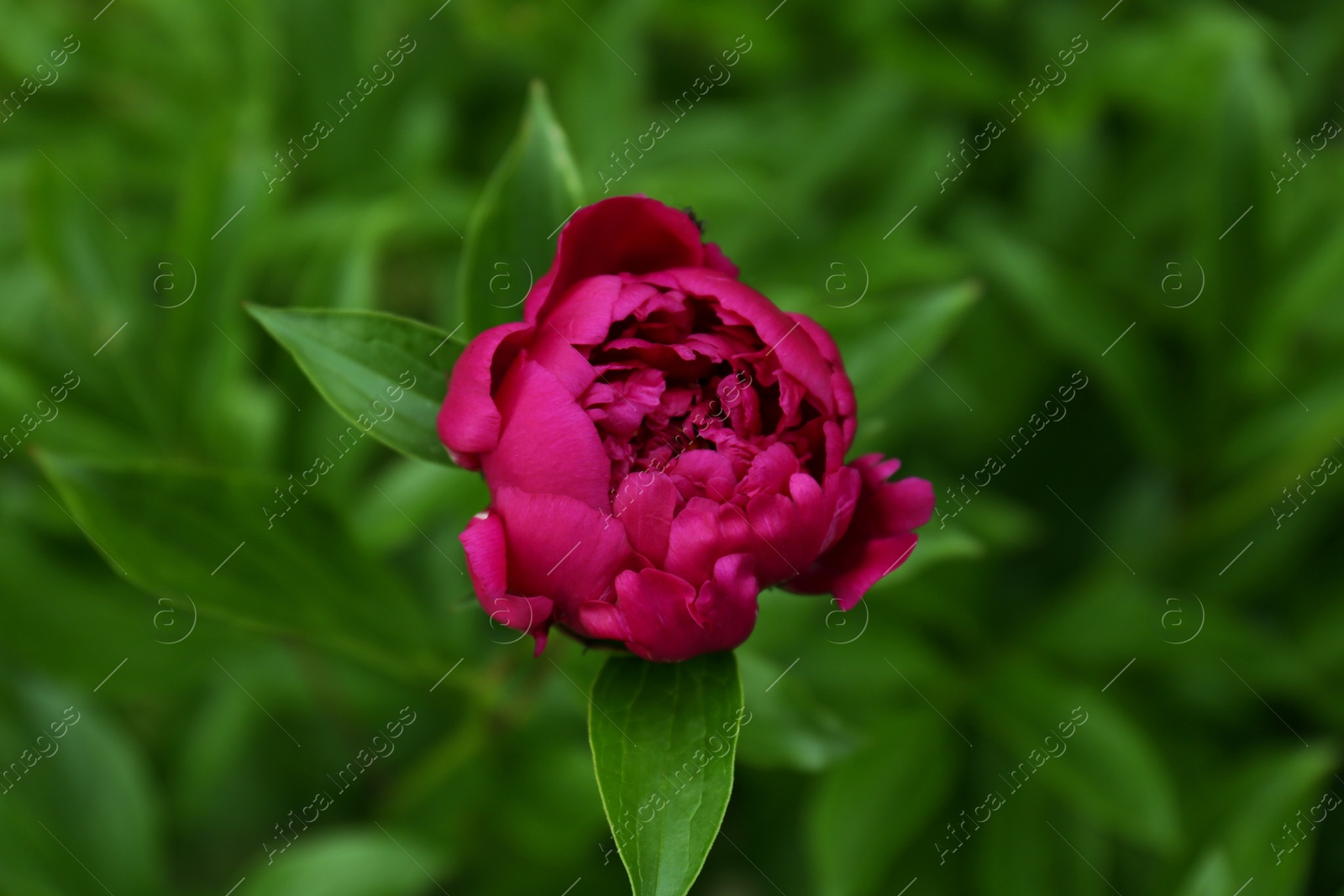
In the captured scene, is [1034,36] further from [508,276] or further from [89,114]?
[89,114]

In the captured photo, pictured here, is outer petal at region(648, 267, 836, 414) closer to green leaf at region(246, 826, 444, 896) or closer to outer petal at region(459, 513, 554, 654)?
outer petal at region(459, 513, 554, 654)

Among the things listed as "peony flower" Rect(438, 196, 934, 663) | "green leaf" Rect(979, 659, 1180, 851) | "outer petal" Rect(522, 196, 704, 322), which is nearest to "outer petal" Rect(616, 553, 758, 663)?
"peony flower" Rect(438, 196, 934, 663)

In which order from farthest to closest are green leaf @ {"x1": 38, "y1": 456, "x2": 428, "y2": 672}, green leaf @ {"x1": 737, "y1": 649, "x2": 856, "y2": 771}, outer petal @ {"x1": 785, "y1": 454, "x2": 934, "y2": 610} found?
green leaf @ {"x1": 737, "y1": 649, "x2": 856, "y2": 771}
green leaf @ {"x1": 38, "y1": 456, "x2": 428, "y2": 672}
outer petal @ {"x1": 785, "y1": 454, "x2": 934, "y2": 610}

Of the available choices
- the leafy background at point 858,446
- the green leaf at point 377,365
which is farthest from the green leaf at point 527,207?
the green leaf at point 377,365

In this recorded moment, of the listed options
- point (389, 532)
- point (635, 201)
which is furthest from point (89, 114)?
point (635, 201)

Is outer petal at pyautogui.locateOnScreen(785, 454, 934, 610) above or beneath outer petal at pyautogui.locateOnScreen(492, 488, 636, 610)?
beneath

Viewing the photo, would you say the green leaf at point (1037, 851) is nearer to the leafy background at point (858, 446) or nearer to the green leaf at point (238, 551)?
the leafy background at point (858, 446)
